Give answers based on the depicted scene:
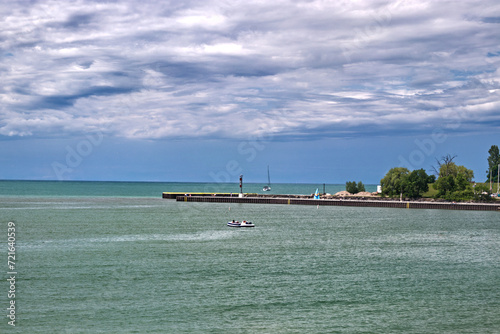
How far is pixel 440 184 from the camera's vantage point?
548 feet

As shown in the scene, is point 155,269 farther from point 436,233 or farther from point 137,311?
point 436,233

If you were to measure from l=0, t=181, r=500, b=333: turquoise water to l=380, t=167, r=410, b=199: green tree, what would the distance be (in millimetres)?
92664

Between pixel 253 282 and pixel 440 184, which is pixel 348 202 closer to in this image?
pixel 440 184

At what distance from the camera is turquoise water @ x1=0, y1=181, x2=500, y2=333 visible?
32781mm

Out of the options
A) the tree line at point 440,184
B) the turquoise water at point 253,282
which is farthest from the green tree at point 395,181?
the turquoise water at point 253,282

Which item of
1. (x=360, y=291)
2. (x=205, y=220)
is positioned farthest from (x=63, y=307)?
(x=205, y=220)

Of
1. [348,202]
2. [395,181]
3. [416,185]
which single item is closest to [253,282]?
[348,202]

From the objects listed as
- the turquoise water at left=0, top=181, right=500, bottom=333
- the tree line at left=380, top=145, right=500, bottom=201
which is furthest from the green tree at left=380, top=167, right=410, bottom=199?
the turquoise water at left=0, top=181, right=500, bottom=333

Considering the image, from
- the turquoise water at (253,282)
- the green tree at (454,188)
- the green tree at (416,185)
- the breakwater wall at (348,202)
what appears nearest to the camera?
the turquoise water at (253,282)

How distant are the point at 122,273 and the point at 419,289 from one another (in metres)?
26.3

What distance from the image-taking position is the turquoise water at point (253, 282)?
108 feet

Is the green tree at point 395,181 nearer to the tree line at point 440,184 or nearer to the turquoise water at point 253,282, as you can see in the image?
the tree line at point 440,184

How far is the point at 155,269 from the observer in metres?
50.2

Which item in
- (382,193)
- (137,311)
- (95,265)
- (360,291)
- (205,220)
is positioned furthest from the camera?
(382,193)
